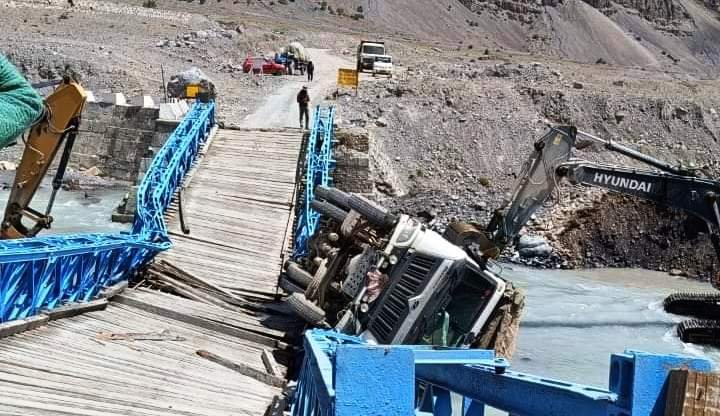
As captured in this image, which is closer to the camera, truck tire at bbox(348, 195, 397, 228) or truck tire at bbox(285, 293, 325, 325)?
truck tire at bbox(285, 293, 325, 325)

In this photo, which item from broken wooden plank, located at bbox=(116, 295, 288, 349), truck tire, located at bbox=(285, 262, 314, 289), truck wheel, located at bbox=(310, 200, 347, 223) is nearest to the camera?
broken wooden plank, located at bbox=(116, 295, 288, 349)

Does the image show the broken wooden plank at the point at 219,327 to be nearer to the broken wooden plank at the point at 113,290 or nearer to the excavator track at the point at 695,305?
the broken wooden plank at the point at 113,290

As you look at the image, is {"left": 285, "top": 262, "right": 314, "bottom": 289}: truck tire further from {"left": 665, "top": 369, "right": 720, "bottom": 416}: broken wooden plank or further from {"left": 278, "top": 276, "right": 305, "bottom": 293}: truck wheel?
{"left": 665, "top": 369, "right": 720, "bottom": 416}: broken wooden plank

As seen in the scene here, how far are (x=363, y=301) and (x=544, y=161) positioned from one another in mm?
7271

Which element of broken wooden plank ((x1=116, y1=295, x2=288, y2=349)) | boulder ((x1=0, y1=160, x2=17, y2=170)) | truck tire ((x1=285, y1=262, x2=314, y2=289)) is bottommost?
boulder ((x1=0, y1=160, x2=17, y2=170))

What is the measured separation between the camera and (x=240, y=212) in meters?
19.4

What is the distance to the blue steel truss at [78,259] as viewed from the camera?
10.6 meters

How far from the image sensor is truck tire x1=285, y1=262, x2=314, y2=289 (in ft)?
48.2

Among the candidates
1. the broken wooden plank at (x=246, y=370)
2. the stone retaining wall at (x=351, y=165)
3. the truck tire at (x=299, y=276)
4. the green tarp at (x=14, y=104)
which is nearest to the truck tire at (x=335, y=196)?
the truck tire at (x=299, y=276)

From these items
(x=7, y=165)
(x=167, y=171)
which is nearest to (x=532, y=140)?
(x=7, y=165)

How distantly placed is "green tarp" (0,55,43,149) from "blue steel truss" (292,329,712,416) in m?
1.71

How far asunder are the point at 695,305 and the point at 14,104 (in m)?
21.1

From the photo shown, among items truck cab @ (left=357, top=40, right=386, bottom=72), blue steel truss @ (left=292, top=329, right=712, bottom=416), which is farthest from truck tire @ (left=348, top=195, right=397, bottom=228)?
truck cab @ (left=357, top=40, right=386, bottom=72)

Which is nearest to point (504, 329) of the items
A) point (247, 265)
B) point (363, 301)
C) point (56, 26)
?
point (363, 301)
